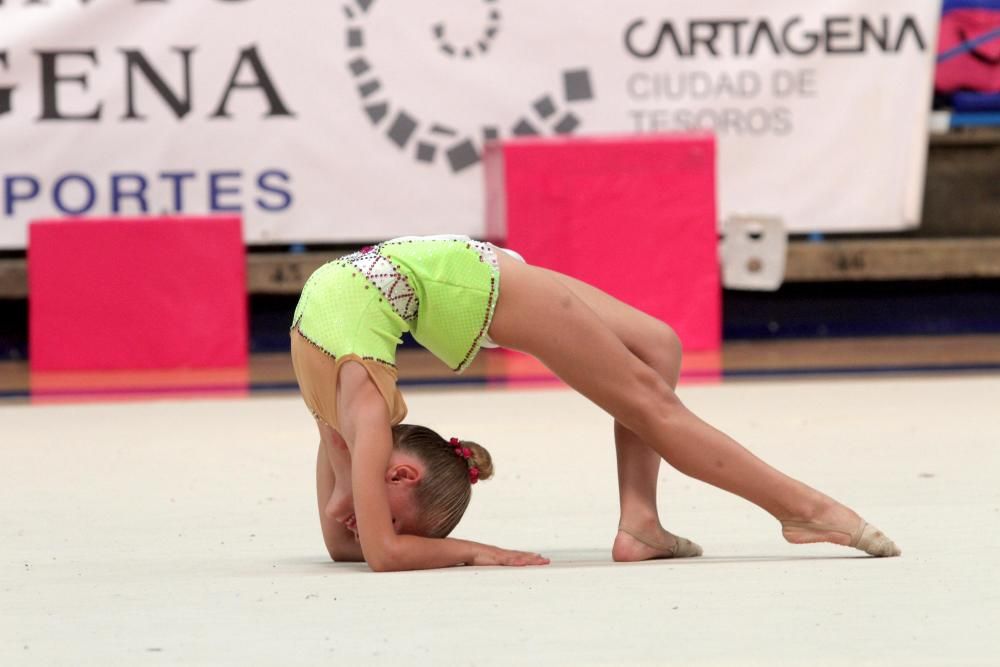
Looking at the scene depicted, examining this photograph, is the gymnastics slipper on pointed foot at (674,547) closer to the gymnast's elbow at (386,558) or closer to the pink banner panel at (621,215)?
Result: the gymnast's elbow at (386,558)

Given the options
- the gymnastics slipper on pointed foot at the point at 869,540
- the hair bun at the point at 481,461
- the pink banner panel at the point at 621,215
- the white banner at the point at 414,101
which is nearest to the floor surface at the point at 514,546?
the gymnastics slipper on pointed foot at the point at 869,540

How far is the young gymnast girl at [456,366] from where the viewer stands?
2281mm

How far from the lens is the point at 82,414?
444 cm

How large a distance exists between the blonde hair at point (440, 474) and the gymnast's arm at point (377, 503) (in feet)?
0.16

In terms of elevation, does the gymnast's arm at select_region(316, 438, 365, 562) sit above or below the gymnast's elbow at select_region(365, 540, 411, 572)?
below

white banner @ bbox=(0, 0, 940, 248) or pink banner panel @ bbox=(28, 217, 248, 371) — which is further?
white banner @ bbox=(0, 0, 940, 248)

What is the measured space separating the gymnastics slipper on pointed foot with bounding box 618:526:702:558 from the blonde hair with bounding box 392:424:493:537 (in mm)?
241

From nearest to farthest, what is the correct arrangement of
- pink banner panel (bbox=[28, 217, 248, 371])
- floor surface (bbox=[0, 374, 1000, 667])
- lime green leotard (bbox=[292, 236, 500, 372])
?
floor surface (bbox=[0, 374, 1000, 667]) → lime green leotard (bbox=[292, 236, 500, 372]) → pink banner panel (bbox=[28, 217, 248, 371])

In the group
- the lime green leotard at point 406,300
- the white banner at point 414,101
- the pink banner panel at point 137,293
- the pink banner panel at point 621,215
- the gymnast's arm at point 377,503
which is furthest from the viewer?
→ the white banner at point 414,101

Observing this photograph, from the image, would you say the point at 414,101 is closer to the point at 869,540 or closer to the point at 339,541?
the point at 339,541

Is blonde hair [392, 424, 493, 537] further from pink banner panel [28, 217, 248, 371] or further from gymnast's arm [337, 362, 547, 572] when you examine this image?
pink banner panel [28, 217, 248, 371]

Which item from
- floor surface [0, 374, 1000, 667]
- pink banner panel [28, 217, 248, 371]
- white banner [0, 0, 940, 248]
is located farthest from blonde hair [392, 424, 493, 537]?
white banner [0, 0, 940, 248]

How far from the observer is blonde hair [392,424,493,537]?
90.4 inches

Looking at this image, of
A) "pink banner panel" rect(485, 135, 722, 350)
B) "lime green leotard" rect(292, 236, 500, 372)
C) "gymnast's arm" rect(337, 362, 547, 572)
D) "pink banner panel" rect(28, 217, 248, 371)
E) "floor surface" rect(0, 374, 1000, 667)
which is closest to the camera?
"floor surface" rect(0, 374, 1000, 667)
